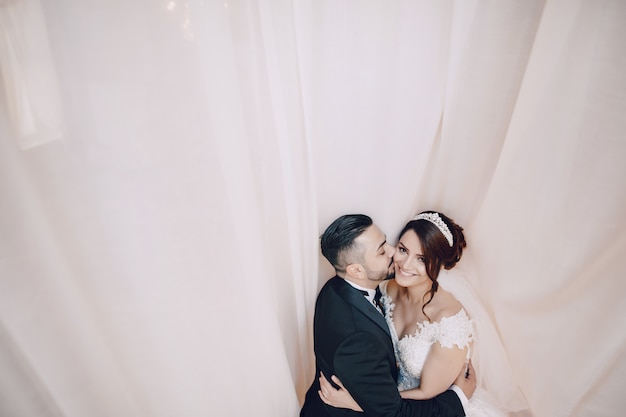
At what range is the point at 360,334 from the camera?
3.40ft

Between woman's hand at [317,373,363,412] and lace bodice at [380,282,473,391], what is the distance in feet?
0.86

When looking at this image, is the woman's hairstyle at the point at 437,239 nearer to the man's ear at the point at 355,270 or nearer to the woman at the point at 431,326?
the woman at the point at 431,326

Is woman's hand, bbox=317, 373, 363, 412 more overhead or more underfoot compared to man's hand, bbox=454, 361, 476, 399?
more overhead

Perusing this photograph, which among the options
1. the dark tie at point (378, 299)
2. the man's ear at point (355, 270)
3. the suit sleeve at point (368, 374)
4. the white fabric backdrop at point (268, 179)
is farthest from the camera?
the dark tie at point (378, 299)

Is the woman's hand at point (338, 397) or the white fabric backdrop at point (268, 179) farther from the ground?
the white fabric backdrop at point (268, 179)

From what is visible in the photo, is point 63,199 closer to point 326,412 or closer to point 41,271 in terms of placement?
point 41,271

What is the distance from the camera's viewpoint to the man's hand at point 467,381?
1.23 meters

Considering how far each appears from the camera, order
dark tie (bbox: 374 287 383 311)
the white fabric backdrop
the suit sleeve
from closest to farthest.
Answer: the white fabric backdrop < the suit sleeve < dark tie (bbox: 374 287 383 311)

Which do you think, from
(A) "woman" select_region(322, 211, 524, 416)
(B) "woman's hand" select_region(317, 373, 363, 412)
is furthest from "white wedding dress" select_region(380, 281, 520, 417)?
(B) "woman's hand" select_region(317, 373, 363, 412)

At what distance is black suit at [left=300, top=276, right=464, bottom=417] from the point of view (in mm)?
1029

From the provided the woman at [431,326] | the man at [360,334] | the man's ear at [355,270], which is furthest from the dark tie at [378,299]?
the man's ear at [355,270]

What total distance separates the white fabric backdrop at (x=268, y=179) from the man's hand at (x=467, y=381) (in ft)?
0.56

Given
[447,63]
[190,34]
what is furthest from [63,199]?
[447,63]

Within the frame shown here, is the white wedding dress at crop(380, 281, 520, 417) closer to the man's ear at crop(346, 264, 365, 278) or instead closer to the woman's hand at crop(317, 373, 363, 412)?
the woman's hand at crop(317, 373, 363, 412)
